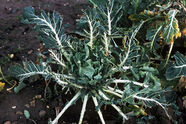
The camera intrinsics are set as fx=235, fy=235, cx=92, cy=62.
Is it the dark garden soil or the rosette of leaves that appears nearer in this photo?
the rosette of leaves

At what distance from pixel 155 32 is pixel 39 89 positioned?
0.92 metres

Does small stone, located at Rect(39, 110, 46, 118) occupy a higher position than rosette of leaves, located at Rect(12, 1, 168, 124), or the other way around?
rosette of leaves, located at Rect(12, 1, 168, 124)

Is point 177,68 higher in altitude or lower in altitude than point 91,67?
lower

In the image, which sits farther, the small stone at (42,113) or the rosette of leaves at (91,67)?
the small stone at (42,113)

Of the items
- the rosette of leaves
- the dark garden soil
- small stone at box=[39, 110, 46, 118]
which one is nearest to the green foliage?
the rosette of leaves

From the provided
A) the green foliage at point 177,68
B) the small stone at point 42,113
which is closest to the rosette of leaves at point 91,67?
the green foliage at point 177,68

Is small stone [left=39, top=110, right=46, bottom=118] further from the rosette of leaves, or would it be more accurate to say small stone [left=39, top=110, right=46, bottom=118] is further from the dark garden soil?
the rosette of leaves

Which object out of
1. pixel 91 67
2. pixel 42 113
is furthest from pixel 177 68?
pixel 42 113

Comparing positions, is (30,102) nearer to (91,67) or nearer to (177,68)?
(91,67)

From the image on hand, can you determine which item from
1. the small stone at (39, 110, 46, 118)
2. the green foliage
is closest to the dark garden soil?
the small stone at (39, 110, 46, 118)

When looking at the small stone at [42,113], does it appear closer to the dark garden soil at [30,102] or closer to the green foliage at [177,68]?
the dark garden soil at [30,102]

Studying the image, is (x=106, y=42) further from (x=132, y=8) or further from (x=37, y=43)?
(x=37, y=43)

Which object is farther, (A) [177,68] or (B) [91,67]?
(A) [177,68]

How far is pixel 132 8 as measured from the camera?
191 centimetres
